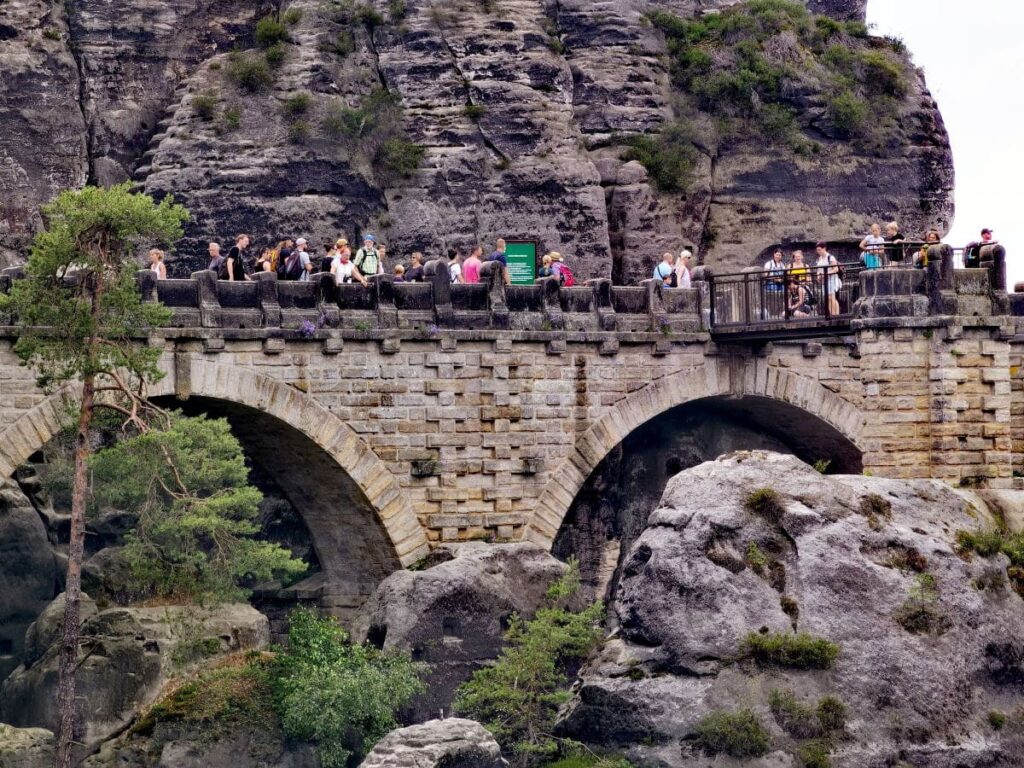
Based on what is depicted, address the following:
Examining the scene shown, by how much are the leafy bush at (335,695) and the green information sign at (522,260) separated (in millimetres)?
11123

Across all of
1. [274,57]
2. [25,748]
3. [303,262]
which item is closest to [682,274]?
[303,262]

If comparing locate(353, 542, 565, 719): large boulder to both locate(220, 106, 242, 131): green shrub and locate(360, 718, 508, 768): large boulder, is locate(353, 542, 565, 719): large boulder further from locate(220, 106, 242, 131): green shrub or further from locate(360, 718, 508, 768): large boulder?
locate(220, 106, 242, 131): green shrub

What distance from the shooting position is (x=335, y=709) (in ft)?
95.3

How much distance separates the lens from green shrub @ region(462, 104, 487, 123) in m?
40.1

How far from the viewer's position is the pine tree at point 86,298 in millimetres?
28047

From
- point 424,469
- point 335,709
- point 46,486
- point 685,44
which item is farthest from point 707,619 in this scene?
point 685,44

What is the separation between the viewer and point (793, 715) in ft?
80.9

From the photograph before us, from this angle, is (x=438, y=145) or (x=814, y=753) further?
(x=438, y=145)

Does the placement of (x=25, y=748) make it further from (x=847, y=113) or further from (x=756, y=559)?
(x=847, y=113)

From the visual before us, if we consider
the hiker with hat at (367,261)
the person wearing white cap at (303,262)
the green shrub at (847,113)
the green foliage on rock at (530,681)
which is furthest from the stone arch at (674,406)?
the green shrub at (847,113)

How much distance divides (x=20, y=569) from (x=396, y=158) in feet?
34.0

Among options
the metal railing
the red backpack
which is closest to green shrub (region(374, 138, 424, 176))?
the red backpack

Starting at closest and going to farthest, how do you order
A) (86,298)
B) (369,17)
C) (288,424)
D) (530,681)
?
(86,298) → (530,681) → (288,424) → (369,17)

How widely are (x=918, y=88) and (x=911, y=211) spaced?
295 centimetres
